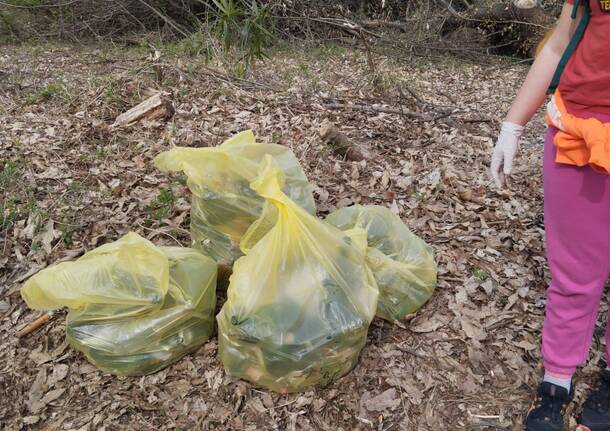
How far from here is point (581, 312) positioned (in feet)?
5.26

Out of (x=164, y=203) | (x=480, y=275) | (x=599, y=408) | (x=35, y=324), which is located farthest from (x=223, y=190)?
(x=599, y=408)

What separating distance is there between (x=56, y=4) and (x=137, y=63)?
8.68 feet

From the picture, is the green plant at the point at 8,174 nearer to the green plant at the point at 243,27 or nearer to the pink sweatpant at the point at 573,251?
the green plant at the point at 243,27

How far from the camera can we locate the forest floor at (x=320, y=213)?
1.86 metres

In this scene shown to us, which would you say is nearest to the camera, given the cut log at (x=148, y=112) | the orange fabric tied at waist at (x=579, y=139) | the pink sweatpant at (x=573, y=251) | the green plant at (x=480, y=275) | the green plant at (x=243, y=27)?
the orange fabric tied at waist at (x=579, y=139)

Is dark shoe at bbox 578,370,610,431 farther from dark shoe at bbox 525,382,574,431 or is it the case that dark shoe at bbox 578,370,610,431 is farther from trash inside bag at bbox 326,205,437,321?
trash inside bag at bbox 326,205,437,321

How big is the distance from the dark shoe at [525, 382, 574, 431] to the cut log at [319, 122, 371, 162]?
6.38 ft

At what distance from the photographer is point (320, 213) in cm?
285

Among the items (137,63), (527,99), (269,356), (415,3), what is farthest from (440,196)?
(415,3)

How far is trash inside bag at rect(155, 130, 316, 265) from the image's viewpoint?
2.11 metres

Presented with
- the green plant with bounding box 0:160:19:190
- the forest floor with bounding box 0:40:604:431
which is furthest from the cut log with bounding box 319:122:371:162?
the green plant with bounding box 0:160:19:190

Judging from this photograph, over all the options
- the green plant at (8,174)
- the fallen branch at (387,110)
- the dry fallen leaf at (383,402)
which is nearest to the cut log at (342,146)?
the fallen branch at (387,110)

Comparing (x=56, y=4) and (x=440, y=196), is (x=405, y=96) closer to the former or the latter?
(x=440, y=196)

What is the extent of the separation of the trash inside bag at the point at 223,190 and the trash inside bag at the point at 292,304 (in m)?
0.37
